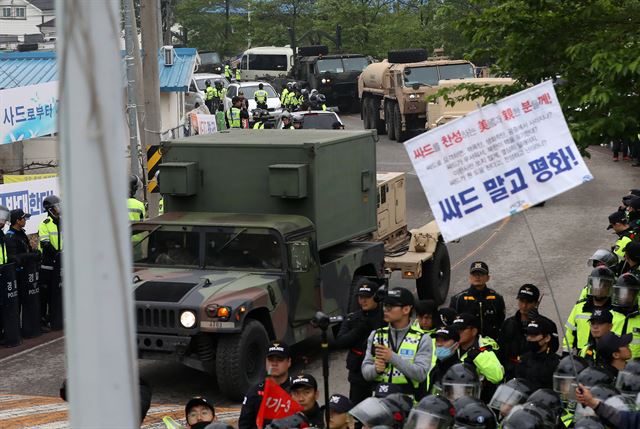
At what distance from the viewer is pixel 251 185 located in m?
14.4

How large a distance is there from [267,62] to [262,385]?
46890mm

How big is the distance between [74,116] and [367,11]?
54443mm

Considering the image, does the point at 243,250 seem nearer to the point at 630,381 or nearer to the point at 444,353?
the point at 444,353

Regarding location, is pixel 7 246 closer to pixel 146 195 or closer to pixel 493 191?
pixel 146 195

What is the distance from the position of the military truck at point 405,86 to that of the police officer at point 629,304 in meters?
22.4

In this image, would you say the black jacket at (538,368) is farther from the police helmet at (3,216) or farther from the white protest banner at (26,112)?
the white protest banner at (26,112)

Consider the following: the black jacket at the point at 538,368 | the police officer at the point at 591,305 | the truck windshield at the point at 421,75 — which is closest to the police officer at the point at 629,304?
the police officer at the point at 591,305

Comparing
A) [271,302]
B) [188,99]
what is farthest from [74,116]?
[188,99]

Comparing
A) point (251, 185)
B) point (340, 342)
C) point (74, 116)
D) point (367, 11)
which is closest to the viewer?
point (74, 116)

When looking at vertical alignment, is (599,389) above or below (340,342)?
above

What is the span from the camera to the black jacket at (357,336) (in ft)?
35.1

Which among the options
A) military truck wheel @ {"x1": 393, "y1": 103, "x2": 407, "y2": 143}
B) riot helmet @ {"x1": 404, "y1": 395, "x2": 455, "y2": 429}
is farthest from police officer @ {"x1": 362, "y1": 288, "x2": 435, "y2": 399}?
military truck wheel @ {"x1": 393, "y1": 103, "x2": 407, "y2": 143}

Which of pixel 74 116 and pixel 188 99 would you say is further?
pixel 188 99

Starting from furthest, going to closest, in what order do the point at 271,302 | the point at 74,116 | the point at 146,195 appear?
1. the point at 146,195
2. the point at 271,302
3. the point at 74,116
